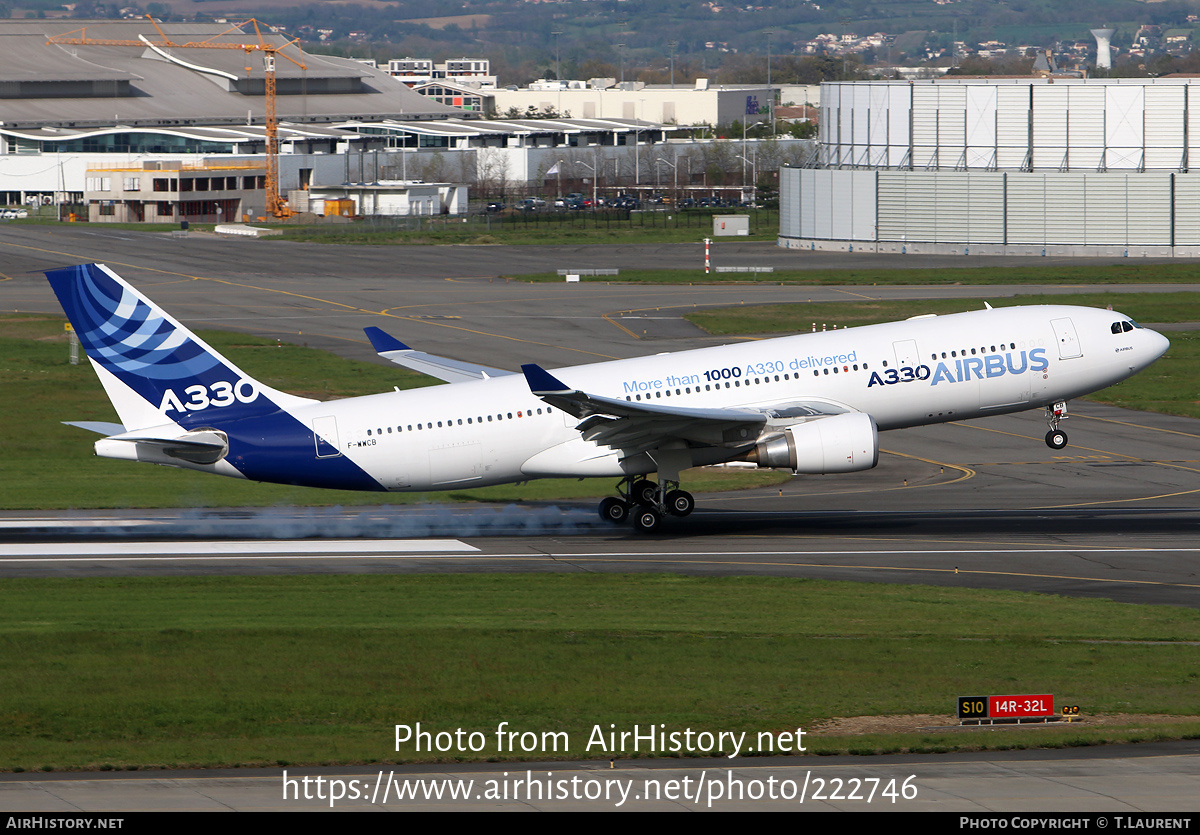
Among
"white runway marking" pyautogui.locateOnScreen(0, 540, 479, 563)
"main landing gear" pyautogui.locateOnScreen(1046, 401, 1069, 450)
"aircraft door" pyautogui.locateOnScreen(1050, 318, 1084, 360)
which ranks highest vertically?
"aircraft door" pyautogui.locateOnScreen(1050, 318, 1084, 360)

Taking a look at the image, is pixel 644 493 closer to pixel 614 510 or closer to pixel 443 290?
pixel 614 510

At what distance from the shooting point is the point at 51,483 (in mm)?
51719

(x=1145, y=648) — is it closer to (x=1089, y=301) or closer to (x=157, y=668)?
(x=157, y=668)

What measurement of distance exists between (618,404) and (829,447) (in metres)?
6.38

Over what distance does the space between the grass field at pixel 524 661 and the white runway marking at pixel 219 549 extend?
11.7ft

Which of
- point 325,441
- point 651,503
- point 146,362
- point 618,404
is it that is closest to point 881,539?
point 651,503

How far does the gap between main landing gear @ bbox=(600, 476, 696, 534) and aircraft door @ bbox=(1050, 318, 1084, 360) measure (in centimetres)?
1277

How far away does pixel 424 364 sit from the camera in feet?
164

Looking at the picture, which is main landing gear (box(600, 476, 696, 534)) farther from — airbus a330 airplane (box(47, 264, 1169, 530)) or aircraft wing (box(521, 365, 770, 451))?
aircraft wing (box(521, 365, 770, 451))

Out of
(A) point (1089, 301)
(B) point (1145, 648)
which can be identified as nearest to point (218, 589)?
(B) point (1145, 648)

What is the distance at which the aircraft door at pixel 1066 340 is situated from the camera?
147 feet

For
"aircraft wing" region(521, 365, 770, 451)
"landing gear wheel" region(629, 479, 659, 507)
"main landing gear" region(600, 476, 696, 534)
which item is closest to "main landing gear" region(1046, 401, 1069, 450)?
"aircraft wing" region(521, 365, 770, 451)

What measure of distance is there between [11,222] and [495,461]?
157913 millimetres

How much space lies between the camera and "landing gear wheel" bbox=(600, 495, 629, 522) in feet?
149
